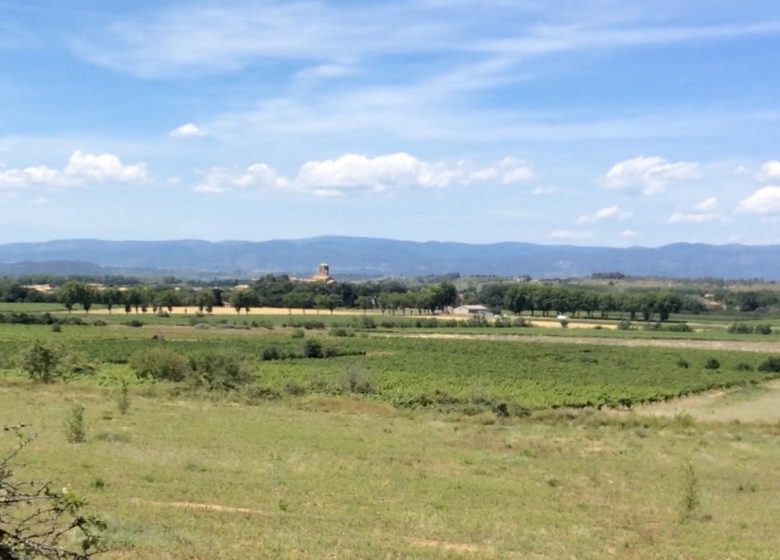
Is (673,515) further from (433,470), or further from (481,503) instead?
(433,470)

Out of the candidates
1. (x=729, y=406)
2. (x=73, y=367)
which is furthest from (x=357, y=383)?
(x=729, y=406)

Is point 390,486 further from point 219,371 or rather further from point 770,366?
point 770,366

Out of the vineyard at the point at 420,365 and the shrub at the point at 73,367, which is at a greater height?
the shrub at the point at 73,367

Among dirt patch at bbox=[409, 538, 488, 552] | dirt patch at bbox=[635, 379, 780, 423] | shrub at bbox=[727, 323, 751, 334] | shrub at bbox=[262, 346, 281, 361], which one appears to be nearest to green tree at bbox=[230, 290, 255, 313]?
shrub at bbox=[262, 346, 281, 361]

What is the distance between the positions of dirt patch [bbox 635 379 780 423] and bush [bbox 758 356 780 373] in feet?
51.5

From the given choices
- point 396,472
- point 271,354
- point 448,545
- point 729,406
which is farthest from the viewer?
point 271,354

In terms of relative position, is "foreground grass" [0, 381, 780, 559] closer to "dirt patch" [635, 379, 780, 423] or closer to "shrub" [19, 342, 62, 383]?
"shrub" [19, 342, 62, 383]

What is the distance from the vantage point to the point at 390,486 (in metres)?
21.7

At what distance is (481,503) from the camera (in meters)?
20.5

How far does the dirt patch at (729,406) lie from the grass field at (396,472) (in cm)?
158

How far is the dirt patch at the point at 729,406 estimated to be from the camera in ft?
177

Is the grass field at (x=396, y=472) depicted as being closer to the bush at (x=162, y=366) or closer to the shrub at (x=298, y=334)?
the bush at (x=162, y=366)

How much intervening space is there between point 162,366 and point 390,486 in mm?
41068

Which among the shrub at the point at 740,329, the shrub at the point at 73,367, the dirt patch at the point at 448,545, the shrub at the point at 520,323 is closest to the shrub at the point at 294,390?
the shrub at the point at 73,367
